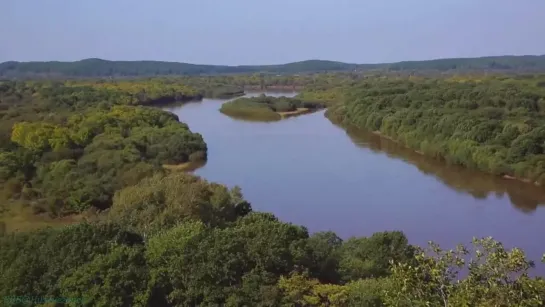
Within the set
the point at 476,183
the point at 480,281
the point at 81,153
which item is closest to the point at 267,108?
the point at 81,153

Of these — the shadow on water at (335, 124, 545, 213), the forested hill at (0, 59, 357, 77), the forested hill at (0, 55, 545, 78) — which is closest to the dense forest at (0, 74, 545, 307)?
the shadow on water at (335, 124, 545, 213)

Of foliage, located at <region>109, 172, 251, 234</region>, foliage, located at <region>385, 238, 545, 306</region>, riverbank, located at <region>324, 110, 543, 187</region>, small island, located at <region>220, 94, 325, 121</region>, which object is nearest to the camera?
foliage, located at <region>385, 238, 545, 306</region>

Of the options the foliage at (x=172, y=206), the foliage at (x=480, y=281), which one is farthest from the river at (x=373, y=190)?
the foliage at (x=480, y=281)

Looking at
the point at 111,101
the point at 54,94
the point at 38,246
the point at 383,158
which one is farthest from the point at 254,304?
the point at 54,94

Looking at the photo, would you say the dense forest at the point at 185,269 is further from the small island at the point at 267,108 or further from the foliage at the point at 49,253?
the small island at the point at 267,108

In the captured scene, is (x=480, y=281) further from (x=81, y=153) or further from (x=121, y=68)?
(x=121, y=68)

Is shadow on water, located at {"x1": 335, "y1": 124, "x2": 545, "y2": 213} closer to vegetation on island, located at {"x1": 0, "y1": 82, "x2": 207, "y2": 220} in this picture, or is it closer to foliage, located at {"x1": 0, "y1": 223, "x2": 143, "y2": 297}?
vegetation on island, located at {"x1": 0, "y1": 82, "x2": 207, "y2": 220}
